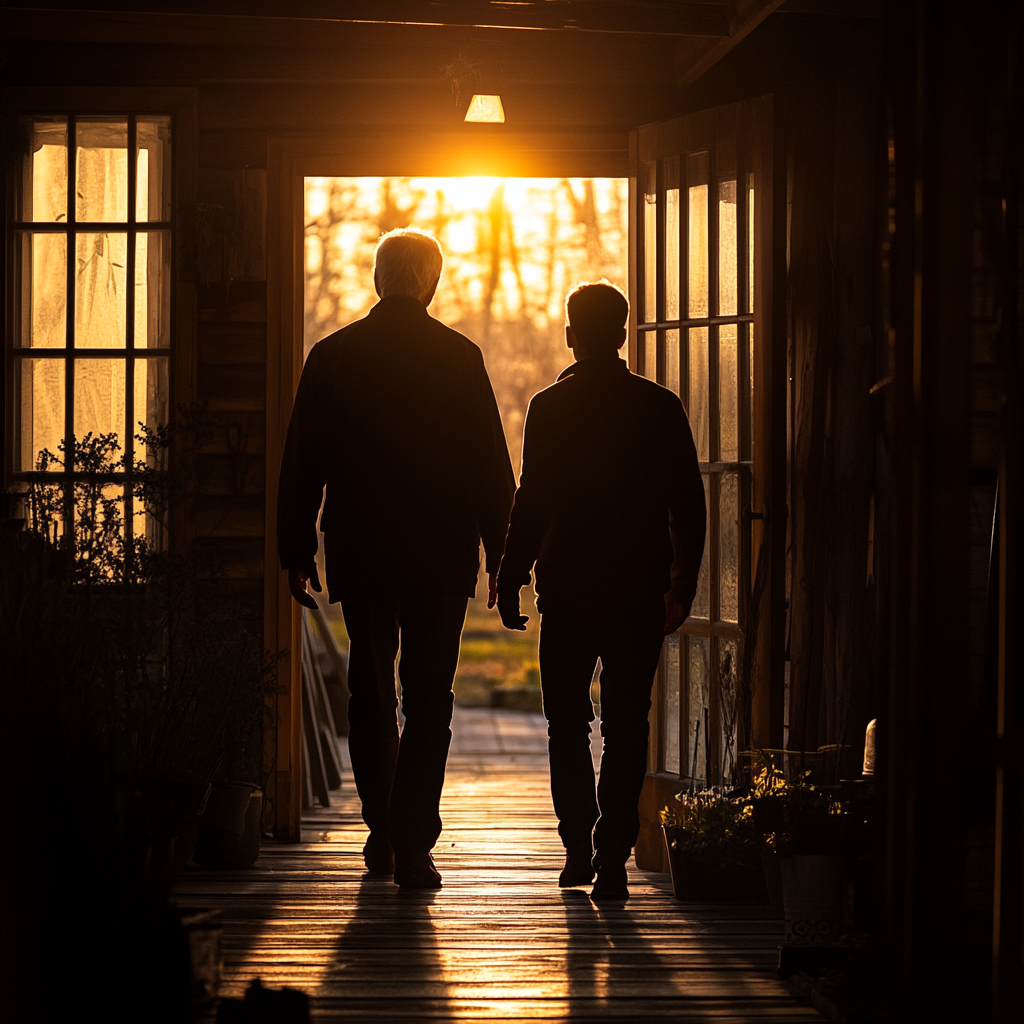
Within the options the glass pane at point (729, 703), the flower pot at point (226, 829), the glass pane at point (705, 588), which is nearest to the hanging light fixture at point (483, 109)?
the glass pane at point (705, 588)

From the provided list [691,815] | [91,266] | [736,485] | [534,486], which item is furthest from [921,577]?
[91,266]

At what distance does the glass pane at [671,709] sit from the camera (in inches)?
181

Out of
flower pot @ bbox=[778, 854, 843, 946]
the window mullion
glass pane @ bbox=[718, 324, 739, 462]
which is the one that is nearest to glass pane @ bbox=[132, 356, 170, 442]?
the window mullion

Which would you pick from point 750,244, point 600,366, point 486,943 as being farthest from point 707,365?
point 486,943

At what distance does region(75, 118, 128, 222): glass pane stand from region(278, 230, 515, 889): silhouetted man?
1419mm

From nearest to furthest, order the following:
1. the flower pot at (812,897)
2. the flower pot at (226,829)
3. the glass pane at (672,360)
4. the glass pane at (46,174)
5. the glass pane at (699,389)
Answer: the flower pot at (812,897)
the flower pot at (226,829)
the glass pane at (699,389)
the glass pane at (672,360)
the glass pane at (46,174)

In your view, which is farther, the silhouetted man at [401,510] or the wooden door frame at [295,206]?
the wooden door frame at [295,206]

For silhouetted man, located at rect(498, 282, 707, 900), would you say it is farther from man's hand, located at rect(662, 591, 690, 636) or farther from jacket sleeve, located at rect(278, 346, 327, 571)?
jacket sleeve, located at rect(278, 346, 327, 571)

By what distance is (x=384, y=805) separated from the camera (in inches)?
156

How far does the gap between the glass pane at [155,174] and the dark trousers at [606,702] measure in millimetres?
2259

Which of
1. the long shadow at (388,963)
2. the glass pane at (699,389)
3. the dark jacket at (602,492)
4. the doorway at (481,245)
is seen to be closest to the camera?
the long shadow at (388,963)

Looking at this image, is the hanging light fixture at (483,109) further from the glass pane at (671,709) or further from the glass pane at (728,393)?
the glass pane at (671,709)

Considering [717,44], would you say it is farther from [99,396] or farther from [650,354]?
[99,396]

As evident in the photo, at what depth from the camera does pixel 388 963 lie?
9.91 feet
